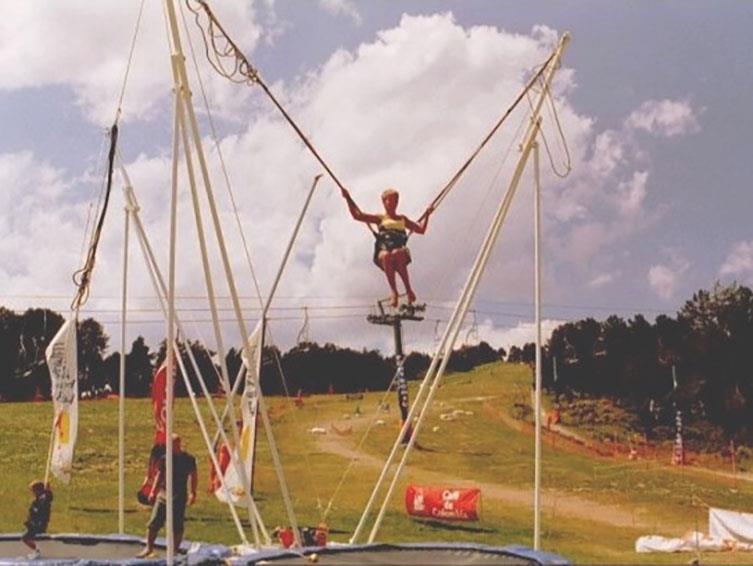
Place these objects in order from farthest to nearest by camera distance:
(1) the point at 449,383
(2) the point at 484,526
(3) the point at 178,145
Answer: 1. (1) the point at 449,383
2. (2) the point at 484,526
3. (3) the point at 178,145

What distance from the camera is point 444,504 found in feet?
73.3

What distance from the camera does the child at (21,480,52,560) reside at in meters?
12.1

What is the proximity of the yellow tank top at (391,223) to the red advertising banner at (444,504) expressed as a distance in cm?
1170

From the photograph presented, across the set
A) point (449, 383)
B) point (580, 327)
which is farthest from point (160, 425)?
point (449, 383)

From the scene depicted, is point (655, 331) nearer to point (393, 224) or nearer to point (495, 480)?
point (495, 480)

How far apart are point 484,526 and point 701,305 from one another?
32269mm

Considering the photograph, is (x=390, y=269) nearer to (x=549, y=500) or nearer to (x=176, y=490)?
(x=176, y=490)

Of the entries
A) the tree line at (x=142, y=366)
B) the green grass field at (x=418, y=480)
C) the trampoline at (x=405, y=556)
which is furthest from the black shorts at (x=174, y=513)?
the tree line at (x=142, y=366)

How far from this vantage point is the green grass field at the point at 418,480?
846 inches

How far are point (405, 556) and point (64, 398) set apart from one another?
21.5 feet

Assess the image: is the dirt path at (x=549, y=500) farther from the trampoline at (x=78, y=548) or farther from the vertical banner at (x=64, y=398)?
the trampoline at (x=78, y=548)

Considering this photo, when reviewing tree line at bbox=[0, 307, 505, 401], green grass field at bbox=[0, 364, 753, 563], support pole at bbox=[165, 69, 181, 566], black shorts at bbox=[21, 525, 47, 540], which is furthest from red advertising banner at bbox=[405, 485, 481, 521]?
tree line at bbox=[0, 307, 505, 401]

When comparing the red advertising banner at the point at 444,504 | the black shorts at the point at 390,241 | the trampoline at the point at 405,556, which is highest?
the black shorts at the point at 390,241

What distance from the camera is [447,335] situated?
11203mm
